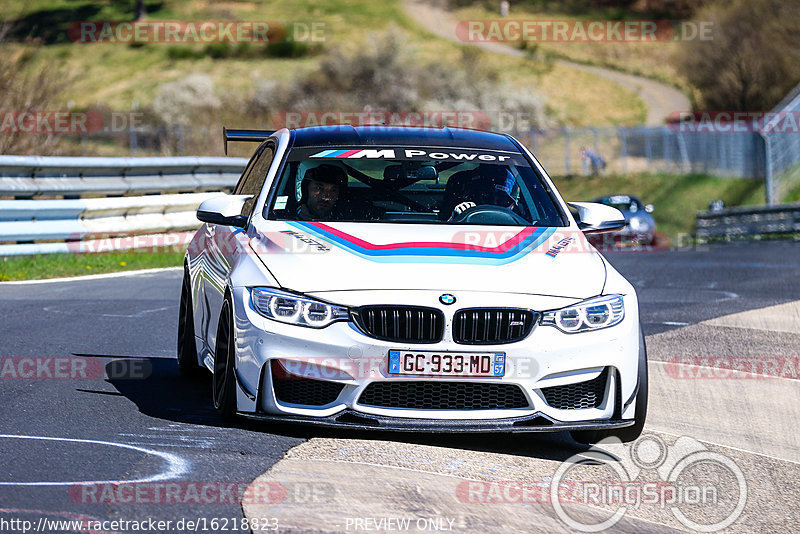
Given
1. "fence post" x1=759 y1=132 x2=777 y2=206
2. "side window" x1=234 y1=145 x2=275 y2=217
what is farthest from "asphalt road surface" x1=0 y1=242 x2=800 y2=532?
"fence post" x1=759 y1=132 x2=777 y2=206

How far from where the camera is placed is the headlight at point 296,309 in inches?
233

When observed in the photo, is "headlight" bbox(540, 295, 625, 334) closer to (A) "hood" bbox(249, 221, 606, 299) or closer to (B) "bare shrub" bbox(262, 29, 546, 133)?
(A) "hood" bbox(249, 221, 606, 299)

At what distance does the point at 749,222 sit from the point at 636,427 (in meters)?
27.6

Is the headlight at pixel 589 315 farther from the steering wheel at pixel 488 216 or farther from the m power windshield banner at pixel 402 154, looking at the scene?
the m power windshield banner at pixel 402 154

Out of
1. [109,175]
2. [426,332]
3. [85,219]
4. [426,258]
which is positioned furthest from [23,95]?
[426,332]

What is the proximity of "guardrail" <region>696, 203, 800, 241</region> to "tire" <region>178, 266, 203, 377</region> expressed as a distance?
24.0 meters

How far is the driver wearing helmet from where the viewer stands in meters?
7.36

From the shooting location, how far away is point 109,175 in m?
16.9

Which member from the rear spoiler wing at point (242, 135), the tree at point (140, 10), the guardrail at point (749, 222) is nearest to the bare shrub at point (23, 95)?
the rear spoiler wing at point (242, 135)

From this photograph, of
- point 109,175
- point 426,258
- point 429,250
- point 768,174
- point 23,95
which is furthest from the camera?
point 768,174

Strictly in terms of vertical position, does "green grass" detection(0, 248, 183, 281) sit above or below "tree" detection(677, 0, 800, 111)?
below

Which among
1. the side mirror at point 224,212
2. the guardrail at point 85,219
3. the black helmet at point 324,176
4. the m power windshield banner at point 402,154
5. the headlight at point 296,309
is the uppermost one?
the m power windshield banner at point 402,154

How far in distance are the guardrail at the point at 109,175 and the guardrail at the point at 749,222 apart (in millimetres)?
15176

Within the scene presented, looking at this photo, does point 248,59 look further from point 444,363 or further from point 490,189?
point 444,363
